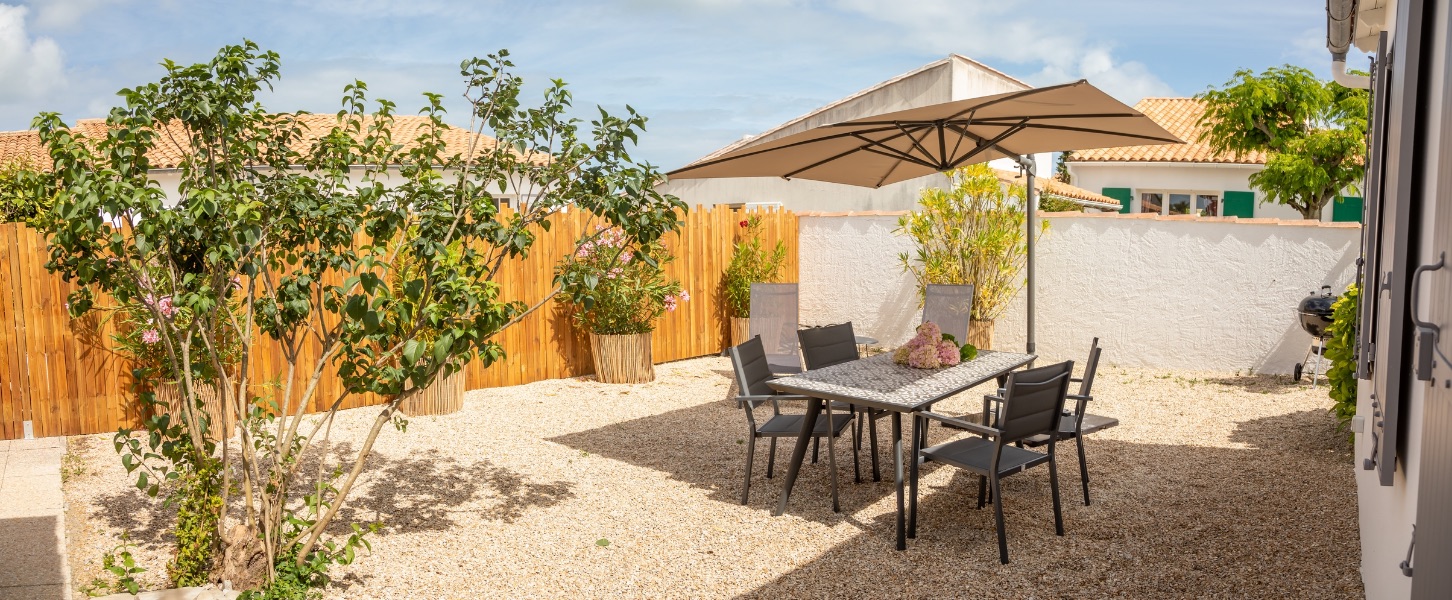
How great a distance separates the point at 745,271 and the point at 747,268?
0.13 feet

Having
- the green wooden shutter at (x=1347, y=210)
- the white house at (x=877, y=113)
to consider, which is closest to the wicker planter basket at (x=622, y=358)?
the white house at (x=877, y=113)

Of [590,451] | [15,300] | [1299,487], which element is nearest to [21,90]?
[15,300]

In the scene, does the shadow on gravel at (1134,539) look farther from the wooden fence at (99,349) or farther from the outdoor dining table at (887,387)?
the wooden fence at (99,349)

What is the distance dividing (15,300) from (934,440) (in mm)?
6392

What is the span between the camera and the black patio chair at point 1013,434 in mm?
4164

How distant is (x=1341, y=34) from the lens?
16.9 feet

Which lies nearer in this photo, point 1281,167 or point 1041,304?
point 1041,304

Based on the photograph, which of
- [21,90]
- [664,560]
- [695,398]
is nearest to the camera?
[664,560]

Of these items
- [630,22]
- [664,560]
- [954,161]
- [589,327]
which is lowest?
[664,560]

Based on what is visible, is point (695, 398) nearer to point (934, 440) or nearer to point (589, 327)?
point (589, 327)

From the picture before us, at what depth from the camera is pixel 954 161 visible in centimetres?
639

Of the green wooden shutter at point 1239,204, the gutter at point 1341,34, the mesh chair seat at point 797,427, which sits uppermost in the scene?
the gutter at point 1341,34

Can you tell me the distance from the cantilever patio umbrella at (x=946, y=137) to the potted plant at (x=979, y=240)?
9.98ft

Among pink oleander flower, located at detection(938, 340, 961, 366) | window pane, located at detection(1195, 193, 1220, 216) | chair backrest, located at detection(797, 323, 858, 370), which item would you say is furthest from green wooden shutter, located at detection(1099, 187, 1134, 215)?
pink oleander flower, located at detection(938, 340, 961, 366)
